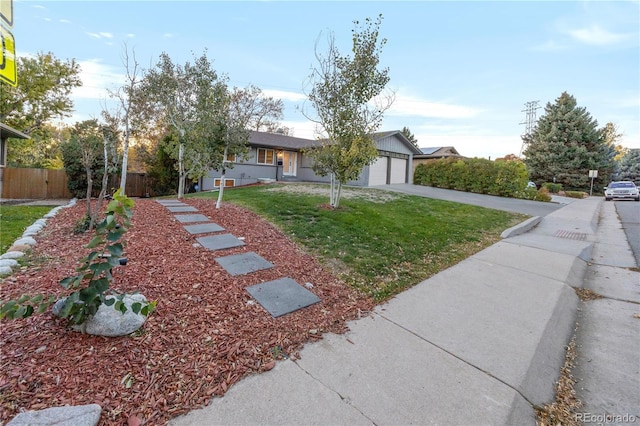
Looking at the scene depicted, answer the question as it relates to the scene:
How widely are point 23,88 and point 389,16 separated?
822 inches

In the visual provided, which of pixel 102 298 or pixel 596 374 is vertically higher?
pixel 102 298

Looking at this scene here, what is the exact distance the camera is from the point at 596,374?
8.75 feet

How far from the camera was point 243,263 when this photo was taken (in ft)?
14.0

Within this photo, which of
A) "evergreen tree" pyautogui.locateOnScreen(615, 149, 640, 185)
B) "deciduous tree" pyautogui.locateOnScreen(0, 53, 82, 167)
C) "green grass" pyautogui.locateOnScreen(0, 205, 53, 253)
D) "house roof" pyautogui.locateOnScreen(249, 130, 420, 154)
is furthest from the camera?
"evergreen tree" pyautogui.locateOnScreen(615, 149, 640, 185)

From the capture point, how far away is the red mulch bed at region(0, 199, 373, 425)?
191 centimetres

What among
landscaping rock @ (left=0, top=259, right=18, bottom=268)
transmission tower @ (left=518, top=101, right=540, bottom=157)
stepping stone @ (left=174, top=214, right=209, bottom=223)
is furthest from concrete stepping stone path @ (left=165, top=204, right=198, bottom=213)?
transmission tower @ (left=518, top=101, right=540, bottom=157)

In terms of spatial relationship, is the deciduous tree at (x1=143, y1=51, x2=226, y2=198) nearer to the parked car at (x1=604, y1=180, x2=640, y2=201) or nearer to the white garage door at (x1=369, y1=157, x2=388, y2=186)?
the white garage door at (x1=369, y1=157, x2=388, y2=186)

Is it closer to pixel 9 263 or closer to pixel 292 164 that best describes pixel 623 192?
pixel 292 164

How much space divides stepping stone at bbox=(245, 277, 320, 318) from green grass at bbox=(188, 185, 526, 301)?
798 mm

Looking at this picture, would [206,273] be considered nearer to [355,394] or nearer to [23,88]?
[355,394]

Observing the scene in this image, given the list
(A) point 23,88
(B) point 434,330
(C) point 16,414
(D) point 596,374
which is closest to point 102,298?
(C) point 16,414

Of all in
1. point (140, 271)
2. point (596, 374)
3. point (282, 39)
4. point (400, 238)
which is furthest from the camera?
point (282, 39)

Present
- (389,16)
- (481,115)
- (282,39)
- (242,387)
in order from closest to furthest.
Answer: (242,387) < (389,16) < (282,39) < (481,115)

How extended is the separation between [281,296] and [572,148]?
36033 millimetres
